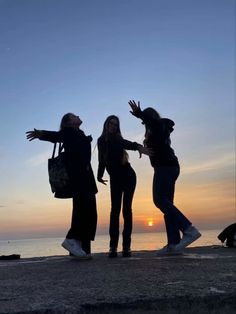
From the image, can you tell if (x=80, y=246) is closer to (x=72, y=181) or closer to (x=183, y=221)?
(x=72, y=181)

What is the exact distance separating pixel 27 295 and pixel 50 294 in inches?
7.8

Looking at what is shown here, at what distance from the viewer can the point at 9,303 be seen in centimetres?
366

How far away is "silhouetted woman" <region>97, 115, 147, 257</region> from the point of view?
7.53 m

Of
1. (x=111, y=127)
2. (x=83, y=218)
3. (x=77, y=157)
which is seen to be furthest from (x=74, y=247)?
(x=111, y=127)

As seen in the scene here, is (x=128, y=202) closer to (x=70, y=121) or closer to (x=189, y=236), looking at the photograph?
(x=189, y=236)

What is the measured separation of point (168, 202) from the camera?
766 centimetres

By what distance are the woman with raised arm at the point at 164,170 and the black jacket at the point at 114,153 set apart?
0.40 m

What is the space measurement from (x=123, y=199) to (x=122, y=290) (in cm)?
373

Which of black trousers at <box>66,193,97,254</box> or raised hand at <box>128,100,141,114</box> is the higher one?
raised hand at <box>128,100,141,114</box>

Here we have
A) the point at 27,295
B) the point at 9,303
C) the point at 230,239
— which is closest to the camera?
the point at 9,303

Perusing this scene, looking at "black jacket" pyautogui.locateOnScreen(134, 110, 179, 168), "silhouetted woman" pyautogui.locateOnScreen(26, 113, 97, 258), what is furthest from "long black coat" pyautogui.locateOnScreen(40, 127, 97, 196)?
"black jacket" pyautogui.locateOnScreen(134, 110, 179, 168)

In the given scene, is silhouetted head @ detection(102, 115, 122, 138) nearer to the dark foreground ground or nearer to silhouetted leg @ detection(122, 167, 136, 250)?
silhouetted leg @ detection(122, 167, 136, 250)

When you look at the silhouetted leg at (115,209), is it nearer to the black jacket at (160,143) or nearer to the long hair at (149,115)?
the black jacket at (160,143)

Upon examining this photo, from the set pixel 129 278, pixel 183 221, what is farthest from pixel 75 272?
pixel 183 221
